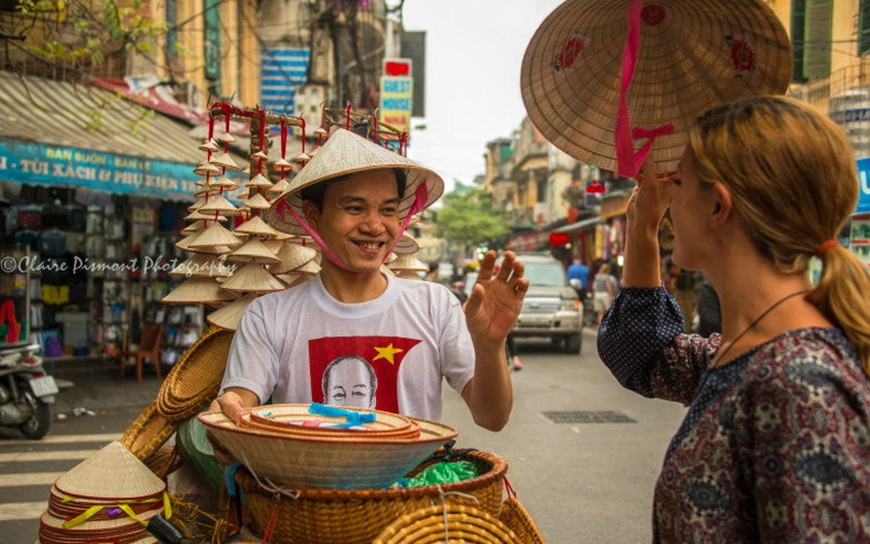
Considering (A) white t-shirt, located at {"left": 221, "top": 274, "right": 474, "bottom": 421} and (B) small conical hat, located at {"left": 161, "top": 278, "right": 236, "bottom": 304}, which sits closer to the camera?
(A) white t-shirt, located at {"left": 221, "top": 274, "right": 474, "bottom": 421}

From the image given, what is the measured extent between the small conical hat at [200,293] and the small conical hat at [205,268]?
0.04m

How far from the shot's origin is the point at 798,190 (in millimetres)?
1368

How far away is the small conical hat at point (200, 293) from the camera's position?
347cm

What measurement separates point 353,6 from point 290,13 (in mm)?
3622

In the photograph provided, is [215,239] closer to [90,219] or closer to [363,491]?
[363,491]

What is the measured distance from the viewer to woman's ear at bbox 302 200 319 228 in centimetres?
255

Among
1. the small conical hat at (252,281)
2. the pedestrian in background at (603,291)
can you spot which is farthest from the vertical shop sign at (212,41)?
the small conical hat at (252,281)

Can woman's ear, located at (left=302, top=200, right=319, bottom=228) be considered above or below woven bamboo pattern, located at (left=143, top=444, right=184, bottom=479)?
above

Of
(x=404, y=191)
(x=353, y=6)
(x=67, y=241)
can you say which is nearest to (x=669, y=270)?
(x=353, y=6)

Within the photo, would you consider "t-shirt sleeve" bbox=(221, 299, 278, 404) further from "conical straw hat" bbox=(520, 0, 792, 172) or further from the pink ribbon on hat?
the pink ribbon on hat

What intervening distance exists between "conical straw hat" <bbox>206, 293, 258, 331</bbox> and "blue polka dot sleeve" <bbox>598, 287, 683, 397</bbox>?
64.9 inches

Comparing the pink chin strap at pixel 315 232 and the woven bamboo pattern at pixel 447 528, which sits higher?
the pink chin strap at pixel 315 232

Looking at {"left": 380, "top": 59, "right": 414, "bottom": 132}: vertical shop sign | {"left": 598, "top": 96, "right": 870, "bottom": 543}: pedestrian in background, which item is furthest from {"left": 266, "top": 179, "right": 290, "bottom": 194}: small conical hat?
{"left": 380, "top": 59, "right": 414, "bottom": 132}: vertical shop sign

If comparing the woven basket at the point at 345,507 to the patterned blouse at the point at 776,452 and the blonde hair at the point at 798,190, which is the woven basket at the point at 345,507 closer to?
the patterned blouse at the point at 776,452
